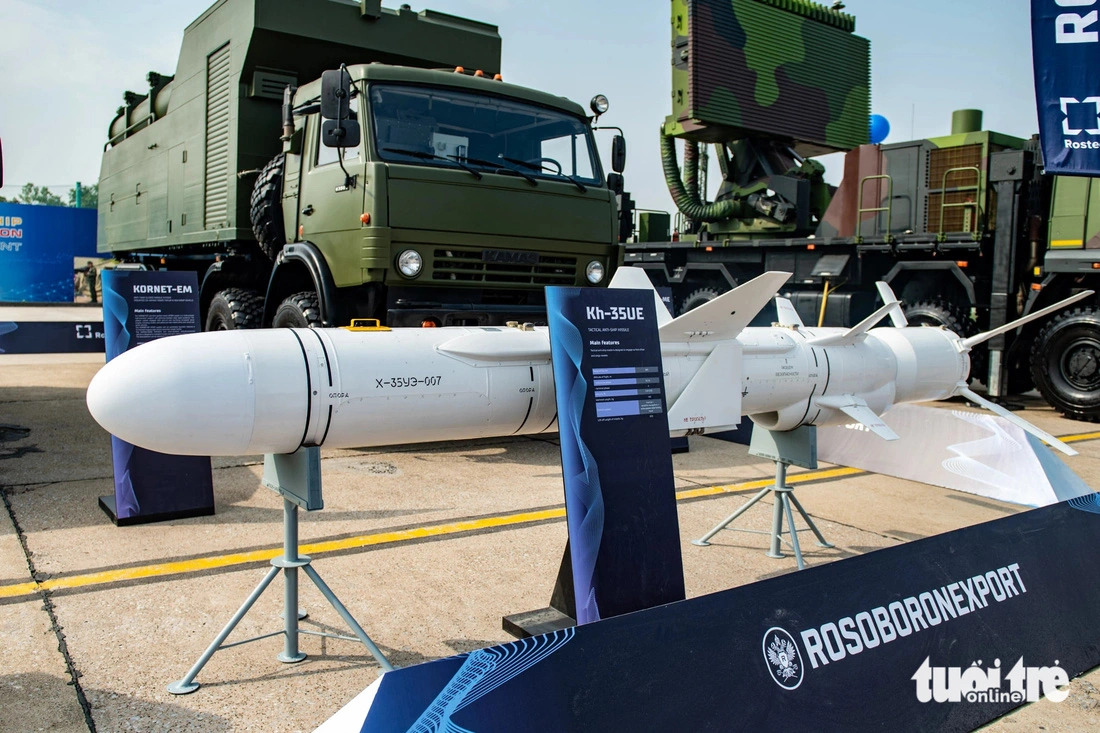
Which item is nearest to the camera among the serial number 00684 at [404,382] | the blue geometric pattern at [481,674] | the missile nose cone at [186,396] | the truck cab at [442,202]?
the blue geometric pattern at [481,674]

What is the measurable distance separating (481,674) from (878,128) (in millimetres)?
15929

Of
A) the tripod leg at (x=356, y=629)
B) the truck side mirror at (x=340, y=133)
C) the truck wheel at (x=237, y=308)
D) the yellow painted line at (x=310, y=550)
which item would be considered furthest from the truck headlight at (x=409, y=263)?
the tripod leg at (x=356, y=629)

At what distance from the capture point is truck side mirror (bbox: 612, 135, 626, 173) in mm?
7415

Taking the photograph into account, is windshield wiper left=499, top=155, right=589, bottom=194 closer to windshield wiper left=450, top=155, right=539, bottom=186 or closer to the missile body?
windshield wiper left=450, top=155, right=539, bottom=186

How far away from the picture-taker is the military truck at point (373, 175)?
6.23 metres

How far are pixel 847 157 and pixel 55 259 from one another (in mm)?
17013

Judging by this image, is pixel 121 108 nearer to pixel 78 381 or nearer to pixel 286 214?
pixel 78 381

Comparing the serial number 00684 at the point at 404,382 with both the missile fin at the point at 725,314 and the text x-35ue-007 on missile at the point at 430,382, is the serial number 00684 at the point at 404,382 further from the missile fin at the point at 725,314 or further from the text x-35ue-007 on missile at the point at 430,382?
the missile fin at the point at 725,314

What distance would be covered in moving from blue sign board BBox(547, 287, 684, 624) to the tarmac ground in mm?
723

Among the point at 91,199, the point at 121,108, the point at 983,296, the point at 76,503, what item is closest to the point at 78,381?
the point at 121,108

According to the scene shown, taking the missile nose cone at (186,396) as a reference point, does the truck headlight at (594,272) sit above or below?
above

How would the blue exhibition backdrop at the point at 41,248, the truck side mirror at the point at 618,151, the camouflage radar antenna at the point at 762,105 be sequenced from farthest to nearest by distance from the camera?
1. the blue exhibition backdrop at the point at 41,248
2. the camouflage radar antenna at the point at 762,105
3. the truck side mirror at the point at 618,151

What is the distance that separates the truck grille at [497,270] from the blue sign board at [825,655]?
4.08 m

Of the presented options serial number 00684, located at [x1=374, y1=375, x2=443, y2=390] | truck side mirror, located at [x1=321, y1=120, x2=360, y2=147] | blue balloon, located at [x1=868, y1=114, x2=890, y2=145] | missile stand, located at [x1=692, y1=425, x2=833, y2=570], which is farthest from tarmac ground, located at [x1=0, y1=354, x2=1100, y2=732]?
blue balloon, located at [x1=868, y1=114, x2=890, y2=145]
